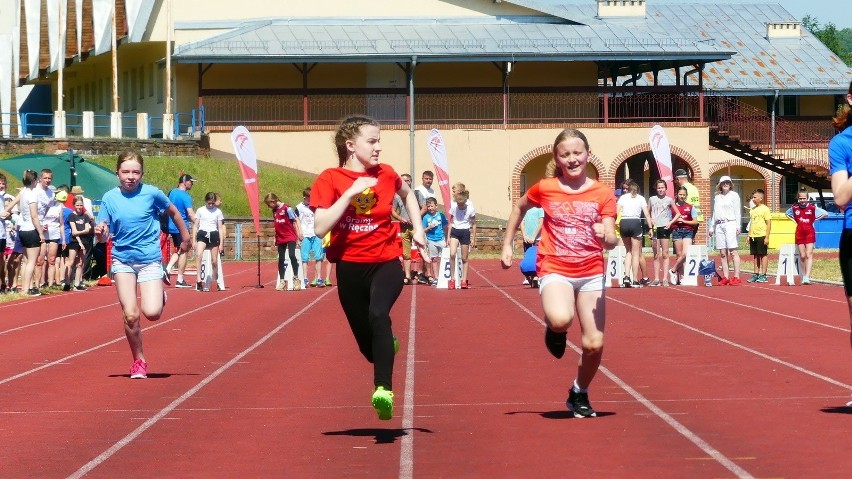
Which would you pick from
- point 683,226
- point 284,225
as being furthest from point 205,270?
point 683,226

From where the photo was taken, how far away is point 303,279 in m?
26.3

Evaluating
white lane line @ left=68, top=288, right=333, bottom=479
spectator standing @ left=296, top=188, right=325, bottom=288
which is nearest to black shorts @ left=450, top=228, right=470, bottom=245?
spectator standing @ left=296, top=188, right=325, bottom=288

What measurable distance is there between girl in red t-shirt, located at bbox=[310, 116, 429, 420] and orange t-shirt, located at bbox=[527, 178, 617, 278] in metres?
0.88

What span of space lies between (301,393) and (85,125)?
136ft

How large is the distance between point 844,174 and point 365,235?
265cm

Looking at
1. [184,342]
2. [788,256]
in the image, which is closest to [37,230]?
[184,342]

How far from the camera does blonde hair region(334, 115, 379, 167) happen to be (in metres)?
8.89

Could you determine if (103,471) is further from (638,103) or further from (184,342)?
(638,103)

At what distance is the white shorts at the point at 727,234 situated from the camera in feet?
84.3

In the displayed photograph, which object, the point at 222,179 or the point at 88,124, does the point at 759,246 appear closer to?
the point at 222,179

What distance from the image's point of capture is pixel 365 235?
8789 millimetres

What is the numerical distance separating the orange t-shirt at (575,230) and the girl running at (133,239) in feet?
12.6

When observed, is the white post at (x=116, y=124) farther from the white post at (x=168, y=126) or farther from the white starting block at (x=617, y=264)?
the white starting block at (x=617, y=264)

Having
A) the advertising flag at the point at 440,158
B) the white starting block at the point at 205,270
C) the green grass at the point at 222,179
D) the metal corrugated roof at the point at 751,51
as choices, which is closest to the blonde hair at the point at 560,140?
the white starting block at the point at 205,270
